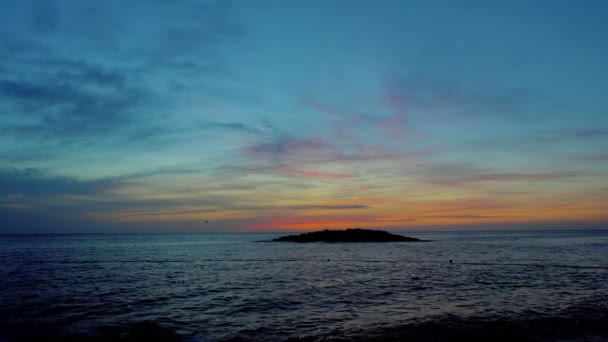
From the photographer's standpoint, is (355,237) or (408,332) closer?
(408,332)

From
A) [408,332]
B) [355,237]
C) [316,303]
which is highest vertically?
[408,332]

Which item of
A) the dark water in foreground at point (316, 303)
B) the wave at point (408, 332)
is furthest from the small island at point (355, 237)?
the wave at point (408, 332)

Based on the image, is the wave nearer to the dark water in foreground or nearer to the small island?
the dark water in foreground

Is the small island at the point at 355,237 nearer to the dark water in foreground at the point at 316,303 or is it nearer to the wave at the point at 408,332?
the dark water in foreground at the point at 316,303

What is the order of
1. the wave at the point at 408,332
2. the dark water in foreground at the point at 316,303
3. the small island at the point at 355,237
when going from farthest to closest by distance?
the small island at the point at 355,237
the dark water in foreground at the point at 316,303
the wave at the point at 408,332

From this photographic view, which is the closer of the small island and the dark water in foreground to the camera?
the dark water in foreground

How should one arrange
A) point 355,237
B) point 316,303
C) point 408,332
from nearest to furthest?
1. point 408,332
2. point 316,303
3. point 355,237

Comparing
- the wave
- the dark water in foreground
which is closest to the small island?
the dark water in foreground

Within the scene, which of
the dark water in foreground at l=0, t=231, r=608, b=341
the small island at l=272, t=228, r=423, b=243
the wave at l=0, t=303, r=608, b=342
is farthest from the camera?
the small island at l=272, t=228, r=423, b=243

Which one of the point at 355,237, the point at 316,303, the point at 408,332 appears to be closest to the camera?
the point at 408,332

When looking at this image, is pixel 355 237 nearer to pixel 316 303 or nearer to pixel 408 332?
pixel 316 303

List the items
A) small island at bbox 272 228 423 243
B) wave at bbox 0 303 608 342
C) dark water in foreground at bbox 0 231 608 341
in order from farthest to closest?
small island at bbox 272 228 423 243 → dark water in foreground at bbox 0 231 608 341 → wave at bbox 0 303 608 342

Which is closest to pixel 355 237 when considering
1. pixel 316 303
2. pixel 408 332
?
pixel 316 303

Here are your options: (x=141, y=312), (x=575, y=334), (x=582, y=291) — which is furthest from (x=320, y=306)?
(x=582, y=291)
